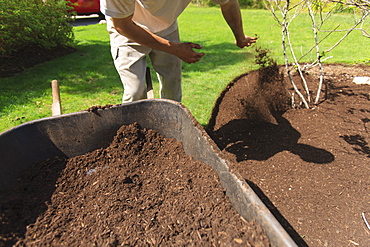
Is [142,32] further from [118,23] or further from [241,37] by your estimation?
[241,37]

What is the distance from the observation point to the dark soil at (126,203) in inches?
45.3

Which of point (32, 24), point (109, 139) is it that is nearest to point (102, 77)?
point (32, 24)

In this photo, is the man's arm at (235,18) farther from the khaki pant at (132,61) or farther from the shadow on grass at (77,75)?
the shadow on grass at (77,75)

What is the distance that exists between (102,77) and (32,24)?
6.62 feet

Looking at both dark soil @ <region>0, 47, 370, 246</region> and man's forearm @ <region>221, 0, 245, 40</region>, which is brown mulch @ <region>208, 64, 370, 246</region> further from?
man's forearm @ <region>221, 0, 245, 40</region>

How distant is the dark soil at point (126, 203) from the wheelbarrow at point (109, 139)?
45 mm

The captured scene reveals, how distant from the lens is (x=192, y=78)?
485cm

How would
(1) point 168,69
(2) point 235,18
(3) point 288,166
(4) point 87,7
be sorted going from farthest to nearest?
(4) point 87,7, (1) point 168,69, (2) point 235,18, (3) point 288,166

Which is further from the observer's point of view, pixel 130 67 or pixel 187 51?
pixel 130 67

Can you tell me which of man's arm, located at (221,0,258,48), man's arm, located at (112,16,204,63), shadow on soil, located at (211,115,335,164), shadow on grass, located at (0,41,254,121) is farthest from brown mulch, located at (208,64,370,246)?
shadow on grass, located at (0,41,254,121)

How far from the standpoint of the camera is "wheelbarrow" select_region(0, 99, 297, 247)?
115 cm

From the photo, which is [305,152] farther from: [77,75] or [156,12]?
[77,75]

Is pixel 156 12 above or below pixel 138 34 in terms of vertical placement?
above

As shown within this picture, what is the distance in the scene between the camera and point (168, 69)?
8.49 ft
